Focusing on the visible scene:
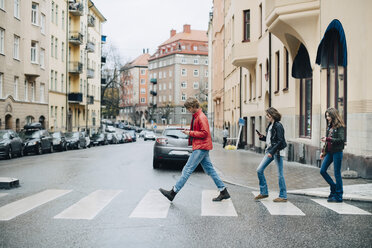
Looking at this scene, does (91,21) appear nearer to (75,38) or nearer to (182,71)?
(75,38)

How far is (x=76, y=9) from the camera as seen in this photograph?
2120 inches

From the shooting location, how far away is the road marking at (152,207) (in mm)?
7375

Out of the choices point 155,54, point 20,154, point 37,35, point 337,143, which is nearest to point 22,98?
point 37,35

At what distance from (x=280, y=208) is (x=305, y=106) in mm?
11436

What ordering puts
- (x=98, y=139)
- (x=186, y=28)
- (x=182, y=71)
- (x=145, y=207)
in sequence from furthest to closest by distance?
(x=186, y=28)
(x=182, y=71)
(x=98, y=139)
(x=145, y=207)

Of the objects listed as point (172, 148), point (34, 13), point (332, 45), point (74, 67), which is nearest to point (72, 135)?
point (34, 13)

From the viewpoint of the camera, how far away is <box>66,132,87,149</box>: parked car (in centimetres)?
3696

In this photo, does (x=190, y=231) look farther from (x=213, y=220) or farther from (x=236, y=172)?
(x=236, y=172)

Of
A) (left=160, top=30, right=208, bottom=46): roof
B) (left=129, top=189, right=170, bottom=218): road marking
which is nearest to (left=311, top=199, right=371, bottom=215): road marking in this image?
(left=129, top=189, right=170, bottom=218): road marking

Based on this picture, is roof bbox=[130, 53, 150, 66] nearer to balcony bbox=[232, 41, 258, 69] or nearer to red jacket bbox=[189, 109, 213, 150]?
balcony bbox=[232, 41, 258, 69]

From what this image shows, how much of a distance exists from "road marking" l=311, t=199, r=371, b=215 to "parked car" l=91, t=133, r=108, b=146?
1619 inches

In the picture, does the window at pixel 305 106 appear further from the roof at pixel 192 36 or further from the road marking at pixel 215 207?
the roof at pixel 192 36

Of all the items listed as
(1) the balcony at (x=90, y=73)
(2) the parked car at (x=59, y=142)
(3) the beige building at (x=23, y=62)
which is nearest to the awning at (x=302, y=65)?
(2) the parked car at (x=59, y=142)

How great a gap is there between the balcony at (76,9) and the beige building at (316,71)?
104 ft
